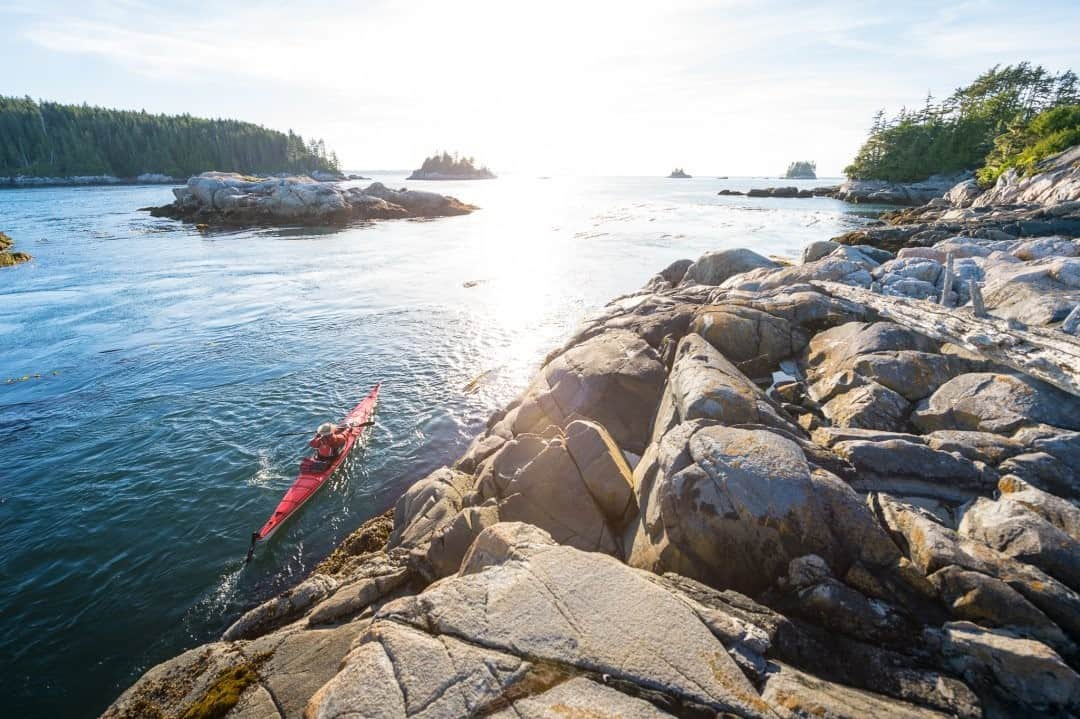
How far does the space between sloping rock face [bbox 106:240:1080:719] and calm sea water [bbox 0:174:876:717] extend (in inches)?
108

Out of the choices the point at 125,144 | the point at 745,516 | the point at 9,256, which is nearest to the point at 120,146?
the point at 125,144

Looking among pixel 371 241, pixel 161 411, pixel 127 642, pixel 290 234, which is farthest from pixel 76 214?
pixel 127 642

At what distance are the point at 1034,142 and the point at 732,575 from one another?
281ft

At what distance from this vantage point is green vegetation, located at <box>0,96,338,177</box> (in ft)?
452

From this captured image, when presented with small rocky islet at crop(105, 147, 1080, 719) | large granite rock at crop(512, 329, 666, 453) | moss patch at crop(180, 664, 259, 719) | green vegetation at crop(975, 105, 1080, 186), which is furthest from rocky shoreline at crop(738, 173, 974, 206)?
moss patch at crop(180, 664, 259, 719)

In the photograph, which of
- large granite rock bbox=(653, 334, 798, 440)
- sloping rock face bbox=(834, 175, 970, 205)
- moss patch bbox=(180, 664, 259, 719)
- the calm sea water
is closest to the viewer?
moss patch bbox=(180, 664, 259, 719)

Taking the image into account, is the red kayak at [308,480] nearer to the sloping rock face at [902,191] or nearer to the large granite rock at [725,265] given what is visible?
the large granite rock at [725,265]

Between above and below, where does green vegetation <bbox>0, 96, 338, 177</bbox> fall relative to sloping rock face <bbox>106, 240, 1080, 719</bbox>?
above

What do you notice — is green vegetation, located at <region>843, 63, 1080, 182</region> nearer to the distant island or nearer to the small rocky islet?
the small rocky islet

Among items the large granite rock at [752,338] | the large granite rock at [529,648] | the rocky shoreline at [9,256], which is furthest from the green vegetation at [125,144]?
the large granite rock at [529,648]

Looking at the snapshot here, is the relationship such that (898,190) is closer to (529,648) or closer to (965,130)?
(965,130)

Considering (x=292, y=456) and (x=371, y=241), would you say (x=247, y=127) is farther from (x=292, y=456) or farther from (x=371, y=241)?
(x=292, y=456)

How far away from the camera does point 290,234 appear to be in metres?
62.7

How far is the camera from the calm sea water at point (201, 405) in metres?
10.0
